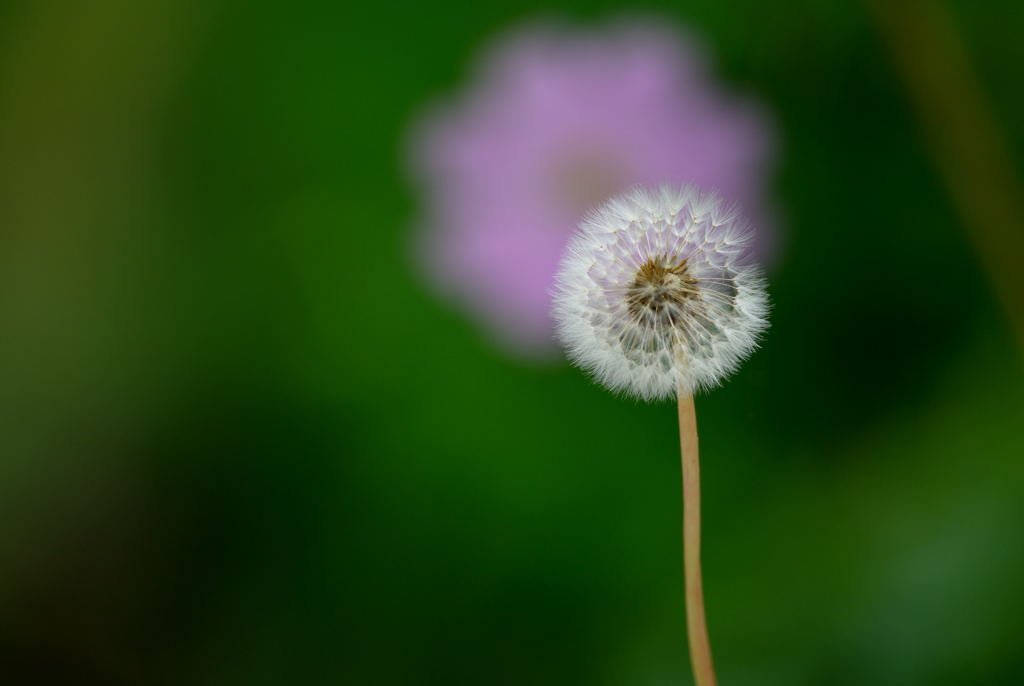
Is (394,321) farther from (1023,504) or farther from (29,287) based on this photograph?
(1023,504)

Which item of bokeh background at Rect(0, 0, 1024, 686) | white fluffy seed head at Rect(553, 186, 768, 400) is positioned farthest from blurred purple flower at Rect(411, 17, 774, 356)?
white fluffy seed head at Rect(553, 186, 768, 400)

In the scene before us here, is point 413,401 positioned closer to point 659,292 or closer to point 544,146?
point 544,146

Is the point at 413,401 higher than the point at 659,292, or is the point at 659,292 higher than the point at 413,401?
the point at 413,401

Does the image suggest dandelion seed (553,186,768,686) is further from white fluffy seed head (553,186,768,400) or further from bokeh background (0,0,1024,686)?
bokeh background (0,0,1024,686)

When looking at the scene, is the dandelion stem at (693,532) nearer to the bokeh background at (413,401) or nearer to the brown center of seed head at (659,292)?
the brown center of seed head at (659,292)

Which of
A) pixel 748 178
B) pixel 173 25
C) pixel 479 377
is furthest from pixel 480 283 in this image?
pixel 173 25

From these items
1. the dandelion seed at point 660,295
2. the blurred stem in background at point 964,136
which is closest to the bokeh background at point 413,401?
the blurred stem in background at point 964,136

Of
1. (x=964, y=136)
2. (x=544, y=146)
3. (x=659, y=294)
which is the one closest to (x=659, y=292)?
(x=659, y=294)
